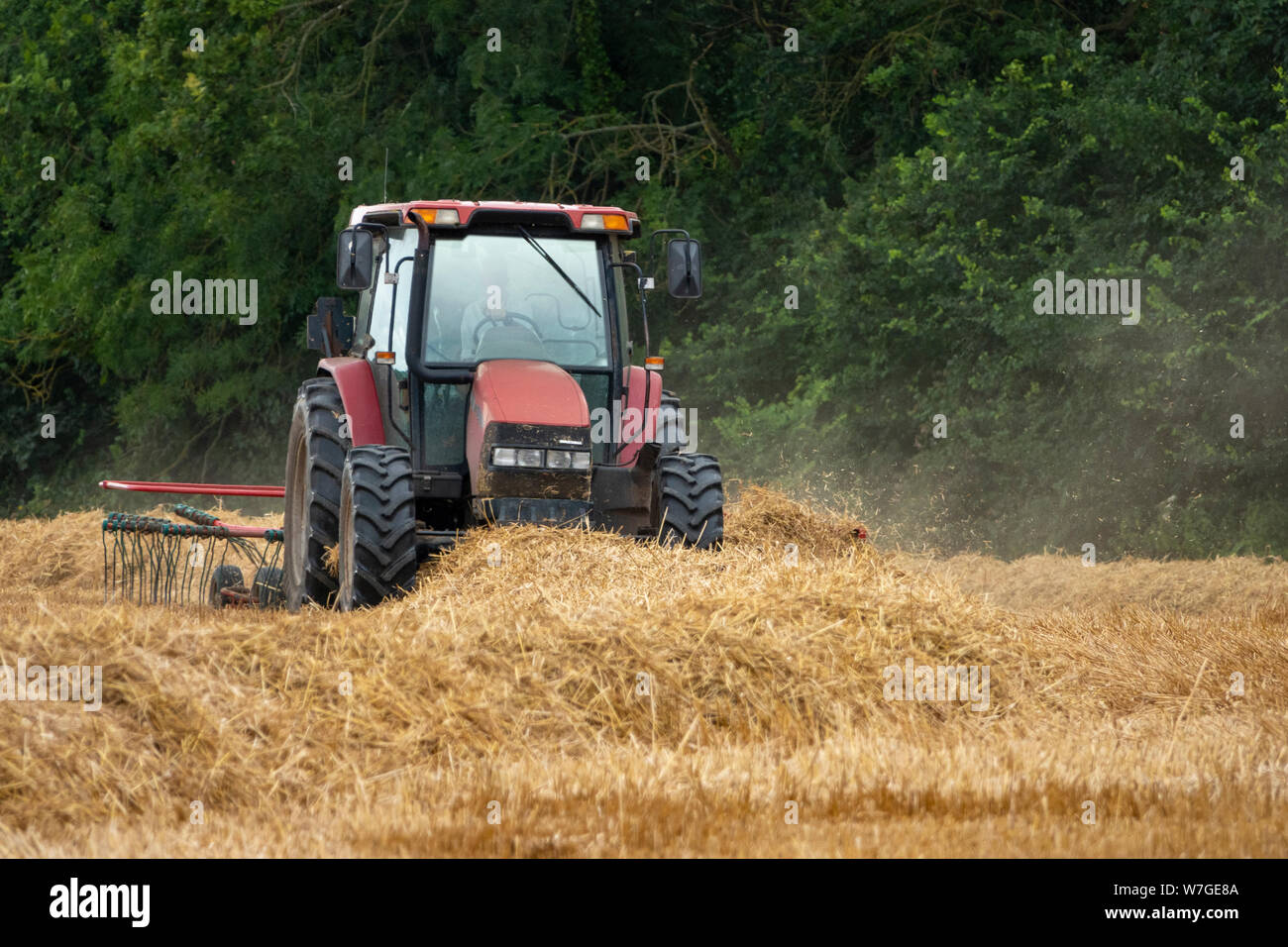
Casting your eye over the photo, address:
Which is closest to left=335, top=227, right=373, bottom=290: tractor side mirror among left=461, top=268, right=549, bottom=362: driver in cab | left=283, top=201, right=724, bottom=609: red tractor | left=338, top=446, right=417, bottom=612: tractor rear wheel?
left=283, top=201, right=724, bottom=609: red tractor

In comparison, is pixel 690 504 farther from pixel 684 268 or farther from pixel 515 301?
pixel 515 301

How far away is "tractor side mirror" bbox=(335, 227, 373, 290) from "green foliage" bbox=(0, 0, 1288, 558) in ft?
30.3

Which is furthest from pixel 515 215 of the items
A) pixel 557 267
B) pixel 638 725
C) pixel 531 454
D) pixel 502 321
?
pixel 638 725

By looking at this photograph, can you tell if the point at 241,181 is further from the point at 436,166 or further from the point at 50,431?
the point at 50,431

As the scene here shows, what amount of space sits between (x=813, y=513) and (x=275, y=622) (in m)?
4.46

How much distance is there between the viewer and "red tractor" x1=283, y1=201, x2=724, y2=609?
29.1ft

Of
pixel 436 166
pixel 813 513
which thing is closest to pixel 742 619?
pixel 813 513

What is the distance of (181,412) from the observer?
26609mm

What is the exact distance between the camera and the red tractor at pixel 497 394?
29.1ft

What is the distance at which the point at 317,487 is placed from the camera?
9398 millimetres

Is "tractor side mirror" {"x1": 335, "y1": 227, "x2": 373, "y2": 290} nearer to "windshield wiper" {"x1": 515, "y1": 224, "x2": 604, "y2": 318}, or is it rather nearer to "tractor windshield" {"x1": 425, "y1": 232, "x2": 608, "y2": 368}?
"tractor windshield" {"x1": 425, "y1": 232, "x2": 608, "y2": 368}

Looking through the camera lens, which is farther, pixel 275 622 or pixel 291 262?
pixel 291 262
